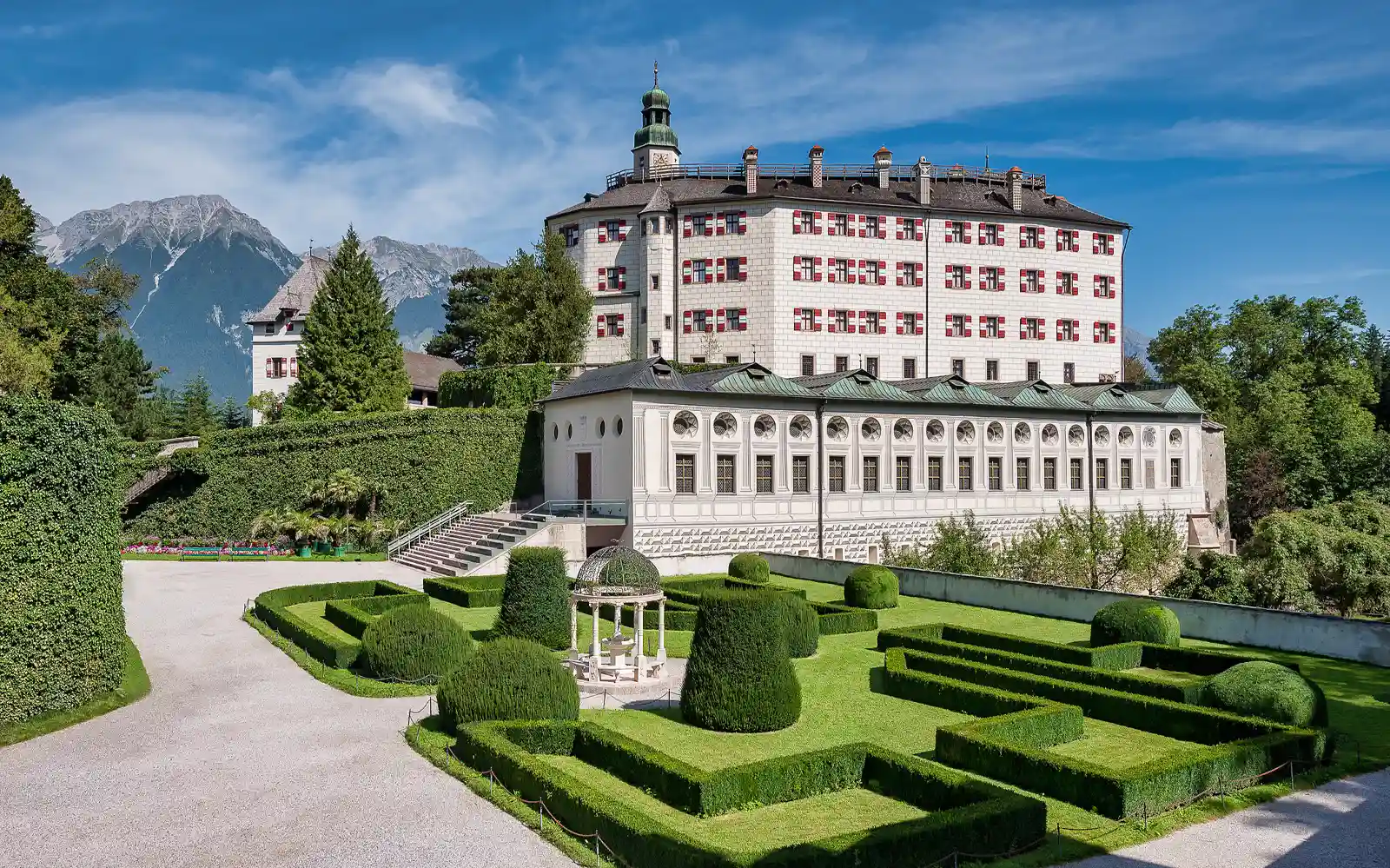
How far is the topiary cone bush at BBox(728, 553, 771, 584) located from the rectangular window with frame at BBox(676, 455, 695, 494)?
387 cm

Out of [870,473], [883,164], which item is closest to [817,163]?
[883,164]

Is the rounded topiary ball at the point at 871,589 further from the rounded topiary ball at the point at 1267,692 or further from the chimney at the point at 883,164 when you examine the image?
the chimney at the point at 883,164

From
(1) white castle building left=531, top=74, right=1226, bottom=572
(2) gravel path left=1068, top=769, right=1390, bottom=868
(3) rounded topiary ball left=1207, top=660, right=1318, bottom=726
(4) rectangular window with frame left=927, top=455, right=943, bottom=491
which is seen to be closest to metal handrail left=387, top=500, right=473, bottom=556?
(1) white castle building left=531, top=74, right=1226, bottom=572

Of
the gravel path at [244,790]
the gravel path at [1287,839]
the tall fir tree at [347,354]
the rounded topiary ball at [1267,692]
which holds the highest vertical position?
the tall fir tree at [347,354]

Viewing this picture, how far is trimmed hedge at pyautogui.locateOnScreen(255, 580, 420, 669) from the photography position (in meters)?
A: 18.8

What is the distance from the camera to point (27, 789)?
12039 millimetres

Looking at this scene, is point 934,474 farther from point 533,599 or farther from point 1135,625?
point 533,599

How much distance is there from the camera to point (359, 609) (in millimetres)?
23156

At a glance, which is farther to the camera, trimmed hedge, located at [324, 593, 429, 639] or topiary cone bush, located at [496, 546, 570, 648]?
trimmed hedge, located at [324, 593, 429, 639]

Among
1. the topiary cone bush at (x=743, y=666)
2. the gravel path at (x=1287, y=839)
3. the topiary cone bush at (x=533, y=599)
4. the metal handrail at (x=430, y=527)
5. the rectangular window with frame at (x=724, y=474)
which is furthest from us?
the metal handrail at (x=430, y=527)

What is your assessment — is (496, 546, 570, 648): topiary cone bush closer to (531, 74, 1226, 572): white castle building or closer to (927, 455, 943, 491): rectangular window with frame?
(531, 74, 1226, 572): white castle building

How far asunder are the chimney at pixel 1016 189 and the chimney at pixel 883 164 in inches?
233

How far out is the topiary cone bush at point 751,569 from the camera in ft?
96.3

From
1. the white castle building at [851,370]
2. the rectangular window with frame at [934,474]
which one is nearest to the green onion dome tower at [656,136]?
the white castle building at [851,370]
